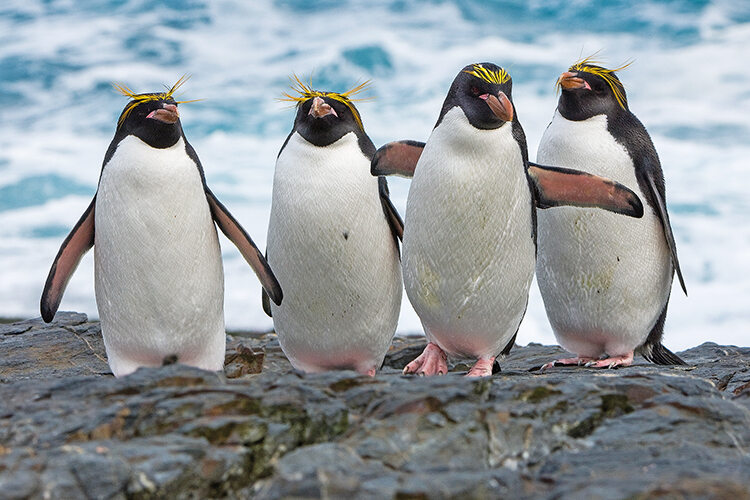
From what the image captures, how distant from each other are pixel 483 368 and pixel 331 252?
112cm

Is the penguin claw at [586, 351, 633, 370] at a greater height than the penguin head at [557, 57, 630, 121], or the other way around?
the penguin head at [557, 57, 630, 121]

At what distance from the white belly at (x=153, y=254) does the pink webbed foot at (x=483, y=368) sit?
61.5 inches

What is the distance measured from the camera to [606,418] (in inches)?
137

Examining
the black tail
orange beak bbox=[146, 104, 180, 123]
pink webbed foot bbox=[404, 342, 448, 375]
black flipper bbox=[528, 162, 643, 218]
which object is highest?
orange beak bbox=[146, 104, 180, 123]

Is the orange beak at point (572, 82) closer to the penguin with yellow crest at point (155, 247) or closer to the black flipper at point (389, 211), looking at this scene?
the black flipper at point (389, 211)

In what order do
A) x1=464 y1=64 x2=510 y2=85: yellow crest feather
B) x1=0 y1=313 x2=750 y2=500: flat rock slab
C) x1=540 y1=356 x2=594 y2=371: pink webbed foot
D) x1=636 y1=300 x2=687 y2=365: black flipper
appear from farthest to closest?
x1=636 y1=300 x2=687 y2=365: black flipper, x1=540 y1=356 x2=594 y2=371: pink webbed foot, x1=464 y1=64 x2=510 y2=85: yellow crest feather, x1=0 y1=313 x2=750 y2=500: flat rock slab

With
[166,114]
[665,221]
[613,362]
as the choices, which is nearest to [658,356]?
[613,362]

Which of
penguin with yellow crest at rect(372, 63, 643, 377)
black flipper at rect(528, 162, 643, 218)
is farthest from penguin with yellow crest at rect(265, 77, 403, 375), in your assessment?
black flipper at rect(528, 162, 643, 218)

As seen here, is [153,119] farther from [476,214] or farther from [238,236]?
[476,214]

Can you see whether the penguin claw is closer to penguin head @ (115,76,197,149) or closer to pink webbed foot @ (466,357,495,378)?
pink webbed foot @ (466,357,495,378)

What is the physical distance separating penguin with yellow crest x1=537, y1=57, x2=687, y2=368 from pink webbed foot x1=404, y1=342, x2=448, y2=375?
3.48 feet

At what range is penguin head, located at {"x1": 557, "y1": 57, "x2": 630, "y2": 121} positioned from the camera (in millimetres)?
6008

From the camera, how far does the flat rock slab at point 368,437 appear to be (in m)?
2.76

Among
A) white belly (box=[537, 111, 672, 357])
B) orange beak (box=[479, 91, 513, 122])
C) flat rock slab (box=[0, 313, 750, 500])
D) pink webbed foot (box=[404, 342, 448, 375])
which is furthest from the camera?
white belly (box=[537, 111, 672, 357])
